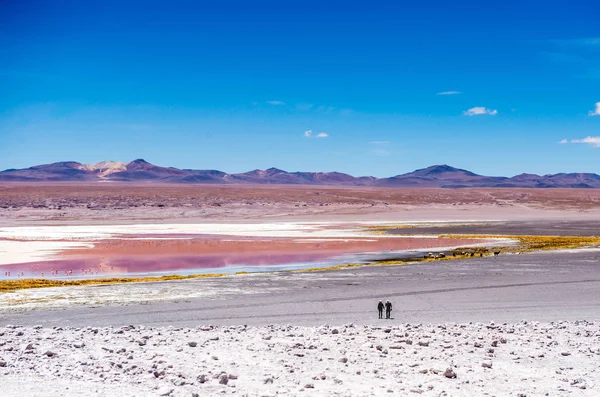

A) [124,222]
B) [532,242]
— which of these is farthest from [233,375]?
[124,222]

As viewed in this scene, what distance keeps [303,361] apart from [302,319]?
593cm

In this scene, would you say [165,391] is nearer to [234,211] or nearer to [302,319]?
[302,319]

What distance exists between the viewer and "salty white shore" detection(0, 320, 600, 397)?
10437 millimetres

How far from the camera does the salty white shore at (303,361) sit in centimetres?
1044

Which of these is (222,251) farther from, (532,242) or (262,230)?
(532,242)

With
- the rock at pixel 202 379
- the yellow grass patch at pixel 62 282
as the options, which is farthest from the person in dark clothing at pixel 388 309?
the yellow grass patch at pixel 62 282

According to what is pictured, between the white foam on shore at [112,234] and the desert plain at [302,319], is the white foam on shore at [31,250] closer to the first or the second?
the white foam on shore at [112,234]

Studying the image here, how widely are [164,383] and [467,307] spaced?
39.9 feet

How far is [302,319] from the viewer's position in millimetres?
18016

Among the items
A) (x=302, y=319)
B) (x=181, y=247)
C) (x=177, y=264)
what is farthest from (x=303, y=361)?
(x=181, y=247)

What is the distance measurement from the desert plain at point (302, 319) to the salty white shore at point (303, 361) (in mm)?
41

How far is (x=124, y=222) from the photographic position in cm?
7500

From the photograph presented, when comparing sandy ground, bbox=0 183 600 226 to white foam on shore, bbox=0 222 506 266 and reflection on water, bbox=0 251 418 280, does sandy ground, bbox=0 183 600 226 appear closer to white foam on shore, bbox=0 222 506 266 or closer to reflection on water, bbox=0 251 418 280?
white foam on shore, bbox=0 222 506 266

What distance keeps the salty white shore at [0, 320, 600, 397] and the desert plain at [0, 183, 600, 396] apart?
41mm
